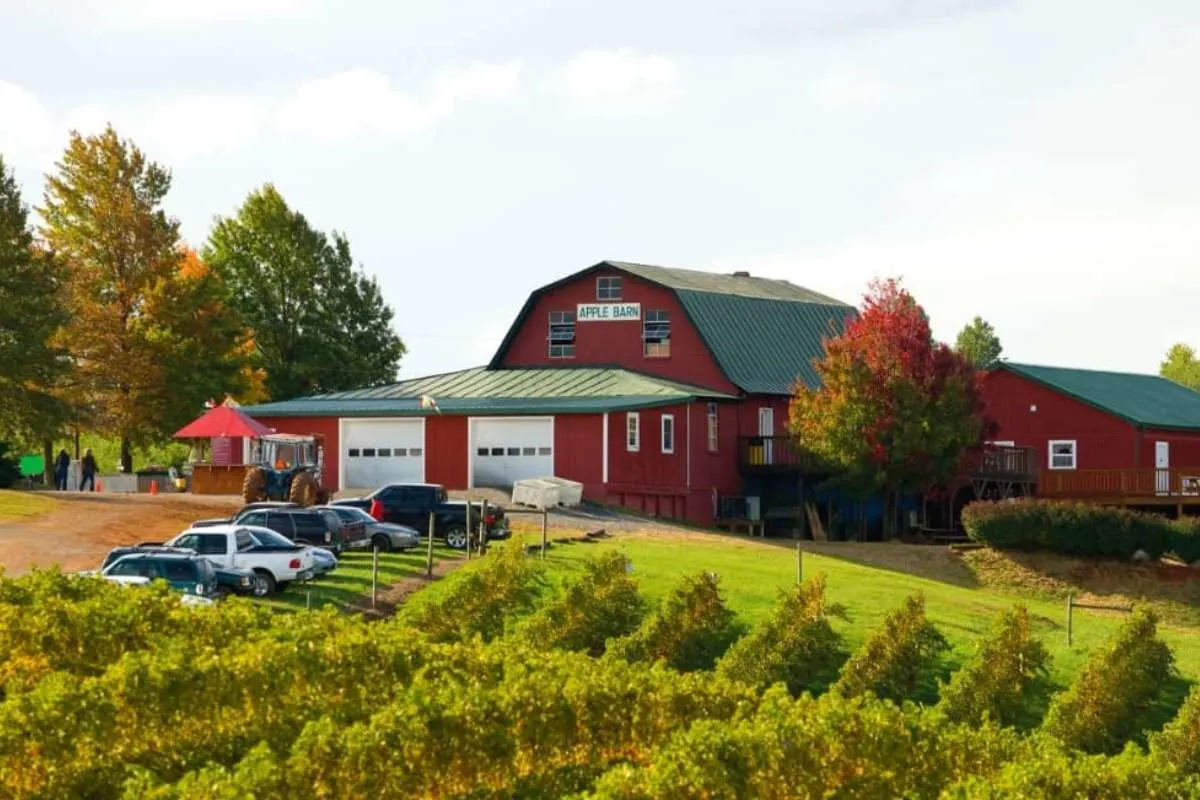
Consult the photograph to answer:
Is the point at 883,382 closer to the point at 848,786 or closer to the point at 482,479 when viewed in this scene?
the point at 482,479

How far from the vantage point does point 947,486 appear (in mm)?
62406

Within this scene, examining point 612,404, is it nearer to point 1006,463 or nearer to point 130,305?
point 1006,463

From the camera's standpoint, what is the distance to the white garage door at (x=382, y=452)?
61.6 m

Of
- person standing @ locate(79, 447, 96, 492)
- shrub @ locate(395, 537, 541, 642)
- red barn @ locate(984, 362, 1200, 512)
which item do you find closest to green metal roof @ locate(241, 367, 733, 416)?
person standing @ locate(79, 447, 96, 492)

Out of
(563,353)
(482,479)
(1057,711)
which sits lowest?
(1057,711)

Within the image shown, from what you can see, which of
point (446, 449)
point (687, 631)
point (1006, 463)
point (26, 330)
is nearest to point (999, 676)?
point (687, 631)

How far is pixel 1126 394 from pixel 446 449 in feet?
89.9

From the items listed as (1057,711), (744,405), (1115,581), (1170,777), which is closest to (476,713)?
(1170,777)

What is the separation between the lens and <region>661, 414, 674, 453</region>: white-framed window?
61562mm

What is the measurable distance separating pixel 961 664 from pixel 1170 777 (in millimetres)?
15280

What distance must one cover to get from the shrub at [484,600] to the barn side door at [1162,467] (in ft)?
104

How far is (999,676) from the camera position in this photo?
1334 inches

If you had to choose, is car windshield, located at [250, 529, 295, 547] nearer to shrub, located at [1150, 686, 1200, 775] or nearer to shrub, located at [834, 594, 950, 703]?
shrub, located at [834, 594, 950, 703]

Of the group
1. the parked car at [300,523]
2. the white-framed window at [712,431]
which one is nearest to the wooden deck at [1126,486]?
the white-framed window at [712,431]
